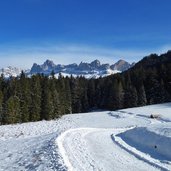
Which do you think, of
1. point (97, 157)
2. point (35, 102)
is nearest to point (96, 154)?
point (97, 157)

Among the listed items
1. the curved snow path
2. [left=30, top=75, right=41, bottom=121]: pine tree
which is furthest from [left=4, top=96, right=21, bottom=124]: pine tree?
the curved snow path

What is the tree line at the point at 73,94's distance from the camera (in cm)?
7438

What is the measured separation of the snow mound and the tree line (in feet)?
151

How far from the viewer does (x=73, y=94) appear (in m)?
114

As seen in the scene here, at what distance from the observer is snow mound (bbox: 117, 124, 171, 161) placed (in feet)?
67.1

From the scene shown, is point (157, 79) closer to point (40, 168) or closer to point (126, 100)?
point (126, 100)

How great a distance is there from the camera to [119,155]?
67.0 feet

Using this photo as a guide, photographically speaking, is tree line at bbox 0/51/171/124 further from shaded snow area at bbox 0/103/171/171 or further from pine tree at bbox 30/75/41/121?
shaded snow area at bbox 0/103/171/171

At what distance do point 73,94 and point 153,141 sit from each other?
3613 inches

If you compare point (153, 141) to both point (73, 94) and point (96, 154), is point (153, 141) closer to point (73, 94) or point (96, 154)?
point (96, 154)

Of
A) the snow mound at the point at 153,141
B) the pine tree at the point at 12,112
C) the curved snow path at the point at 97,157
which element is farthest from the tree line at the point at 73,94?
the curved snow path at the point at 97,157

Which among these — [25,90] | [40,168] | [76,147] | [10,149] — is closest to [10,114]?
[25,90]

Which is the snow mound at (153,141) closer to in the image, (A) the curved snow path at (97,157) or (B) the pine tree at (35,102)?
(A) the curved snow path at (97,157)

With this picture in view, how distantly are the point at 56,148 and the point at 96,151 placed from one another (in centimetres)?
257
